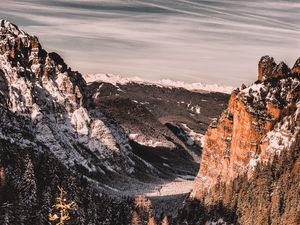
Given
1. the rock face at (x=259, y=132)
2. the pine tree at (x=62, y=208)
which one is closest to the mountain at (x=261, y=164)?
the rock face at (x=259, y=132)

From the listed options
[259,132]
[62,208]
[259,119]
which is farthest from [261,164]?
[62,208]

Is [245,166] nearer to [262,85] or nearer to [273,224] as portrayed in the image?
[262,85]

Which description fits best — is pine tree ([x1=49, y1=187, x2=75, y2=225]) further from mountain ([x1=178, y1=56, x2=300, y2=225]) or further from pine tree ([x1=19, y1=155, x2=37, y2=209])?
pine tree ([x1=19, y1=155, x2=37, y2=209])

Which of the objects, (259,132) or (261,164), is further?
(259,132)

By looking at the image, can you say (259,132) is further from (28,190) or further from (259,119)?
(28,190)

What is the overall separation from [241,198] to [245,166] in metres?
24.2

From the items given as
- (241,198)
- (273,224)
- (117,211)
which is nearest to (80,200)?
(117,211)

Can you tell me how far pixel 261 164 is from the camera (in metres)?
169

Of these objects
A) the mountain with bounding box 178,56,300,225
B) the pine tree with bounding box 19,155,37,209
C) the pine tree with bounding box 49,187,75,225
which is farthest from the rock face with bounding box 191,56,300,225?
the pine tree with bounding box 49,187,75,225

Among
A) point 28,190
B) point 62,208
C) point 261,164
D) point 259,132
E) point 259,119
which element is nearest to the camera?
point 62,208

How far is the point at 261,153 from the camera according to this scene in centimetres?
17588

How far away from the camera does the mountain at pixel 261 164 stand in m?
148

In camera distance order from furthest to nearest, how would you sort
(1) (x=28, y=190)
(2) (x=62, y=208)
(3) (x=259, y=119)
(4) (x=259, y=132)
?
1. (3) (x=259, y=119)
2. (4) (x=259, y=132)
3. (1) (x=28, y=190)
4. (2) (x=62, y=208)

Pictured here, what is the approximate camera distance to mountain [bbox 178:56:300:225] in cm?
14812
